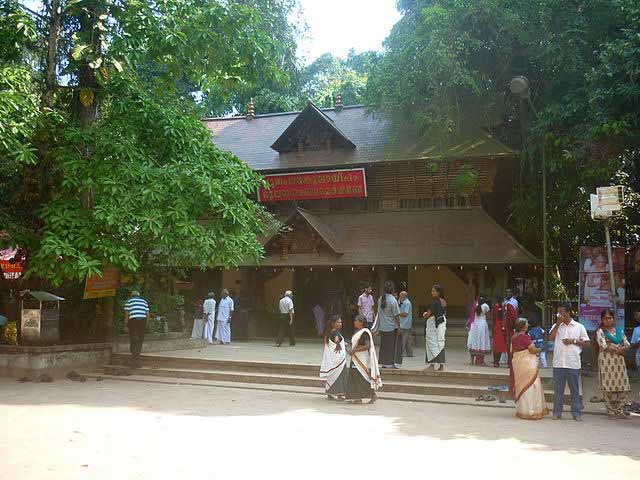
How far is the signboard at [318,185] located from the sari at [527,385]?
1243 centimetres

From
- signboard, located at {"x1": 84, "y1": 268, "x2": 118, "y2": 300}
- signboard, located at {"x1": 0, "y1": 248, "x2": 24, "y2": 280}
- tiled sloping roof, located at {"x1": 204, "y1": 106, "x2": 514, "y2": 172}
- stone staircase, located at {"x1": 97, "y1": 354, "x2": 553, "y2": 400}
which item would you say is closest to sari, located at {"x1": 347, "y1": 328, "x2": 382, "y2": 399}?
stone staircase, located at {"x1": 97, "y1": 354, "x2": 553, "y2": 400}

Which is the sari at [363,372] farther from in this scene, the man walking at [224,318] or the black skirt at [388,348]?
the man walking at [224,318]

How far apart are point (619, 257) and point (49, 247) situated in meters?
11.9

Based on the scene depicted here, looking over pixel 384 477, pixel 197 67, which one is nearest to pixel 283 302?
pixel 197 67

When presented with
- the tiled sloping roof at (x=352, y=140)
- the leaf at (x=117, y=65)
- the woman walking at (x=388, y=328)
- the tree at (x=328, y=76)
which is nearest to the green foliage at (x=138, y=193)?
the leaf at (x=117, y=65)

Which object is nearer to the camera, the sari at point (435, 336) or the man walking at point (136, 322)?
the sari at point (435, 336)

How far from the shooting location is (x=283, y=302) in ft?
58.4

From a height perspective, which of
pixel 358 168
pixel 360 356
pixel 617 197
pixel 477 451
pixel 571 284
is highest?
pixel 358 168

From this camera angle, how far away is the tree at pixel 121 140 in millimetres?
12258

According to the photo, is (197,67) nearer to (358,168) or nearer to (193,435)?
(358,168)

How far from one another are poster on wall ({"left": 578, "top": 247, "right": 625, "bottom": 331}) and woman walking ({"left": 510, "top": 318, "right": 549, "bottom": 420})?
4601 mm

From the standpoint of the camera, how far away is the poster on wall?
1317cm

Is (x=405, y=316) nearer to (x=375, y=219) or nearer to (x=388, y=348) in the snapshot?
(x=388, y=348)

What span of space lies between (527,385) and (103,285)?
1037cm
